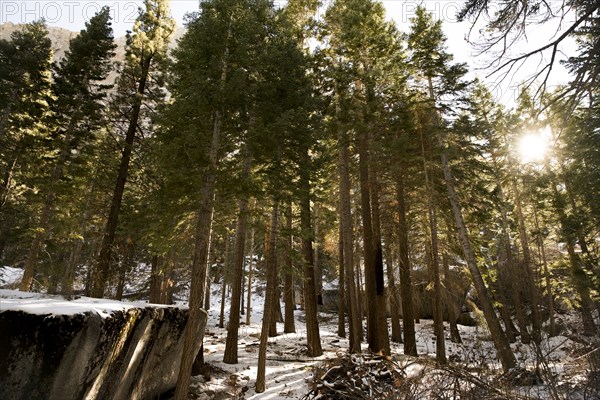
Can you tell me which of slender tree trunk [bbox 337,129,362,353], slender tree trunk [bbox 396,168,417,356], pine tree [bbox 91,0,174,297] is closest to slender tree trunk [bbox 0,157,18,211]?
pine tree [bbox 91,0,174,297]

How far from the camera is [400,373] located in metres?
5.29

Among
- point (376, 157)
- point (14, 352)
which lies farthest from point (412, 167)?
point (14, 352)

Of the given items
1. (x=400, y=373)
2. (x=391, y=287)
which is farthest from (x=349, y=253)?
(x=400, y=373)

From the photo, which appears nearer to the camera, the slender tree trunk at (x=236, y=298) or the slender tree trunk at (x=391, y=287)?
the slender tree trunk at (x=236, y=298)

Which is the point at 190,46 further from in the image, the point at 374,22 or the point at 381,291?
the point at 381,291

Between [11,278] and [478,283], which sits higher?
[11,278]

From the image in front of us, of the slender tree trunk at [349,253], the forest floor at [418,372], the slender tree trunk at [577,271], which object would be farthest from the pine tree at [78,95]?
the slender tree trunk at [577,271]

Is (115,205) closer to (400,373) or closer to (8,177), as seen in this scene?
(8,177)

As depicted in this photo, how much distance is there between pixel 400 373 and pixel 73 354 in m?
4.88

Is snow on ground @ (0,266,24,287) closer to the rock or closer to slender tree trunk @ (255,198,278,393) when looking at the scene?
slender tree trunk @ (255,198,278,393)

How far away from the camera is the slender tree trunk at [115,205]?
38.5 ft

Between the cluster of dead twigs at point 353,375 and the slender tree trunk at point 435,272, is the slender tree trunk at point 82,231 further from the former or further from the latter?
the slender tree trunk at point 435,272

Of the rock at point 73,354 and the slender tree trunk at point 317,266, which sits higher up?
the slender tree trunk at point 317,266

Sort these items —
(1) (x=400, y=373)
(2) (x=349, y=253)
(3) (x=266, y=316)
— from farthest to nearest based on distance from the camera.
Result: (2) (x=349, y=253), (3) (x=266, y=316), (1) (x=400, y=373)
